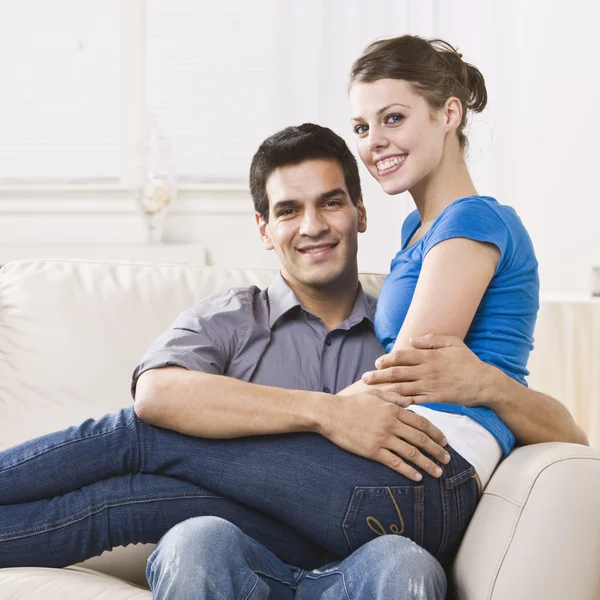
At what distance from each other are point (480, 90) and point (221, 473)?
2.99 ft

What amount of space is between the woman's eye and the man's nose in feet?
0.79

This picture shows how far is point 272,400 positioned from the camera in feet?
4.41

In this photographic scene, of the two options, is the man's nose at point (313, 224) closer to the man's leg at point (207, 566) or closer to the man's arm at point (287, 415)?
the man's arm at point (287, 415)

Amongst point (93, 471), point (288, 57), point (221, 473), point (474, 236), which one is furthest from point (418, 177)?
point (288, 57)

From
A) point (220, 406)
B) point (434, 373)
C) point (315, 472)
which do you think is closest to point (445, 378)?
point (434, 373)

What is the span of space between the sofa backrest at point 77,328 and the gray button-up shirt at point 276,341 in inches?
6.3

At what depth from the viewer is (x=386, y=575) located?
1.10 meters

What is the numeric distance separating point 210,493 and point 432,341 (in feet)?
1.39

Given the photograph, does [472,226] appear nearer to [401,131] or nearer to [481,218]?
[481,218]

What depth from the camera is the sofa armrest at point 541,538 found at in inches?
44.1

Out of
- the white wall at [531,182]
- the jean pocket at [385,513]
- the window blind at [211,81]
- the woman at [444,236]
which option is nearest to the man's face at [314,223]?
the woman at [444,236]

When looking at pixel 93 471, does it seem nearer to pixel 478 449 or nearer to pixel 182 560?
pixel 182 560

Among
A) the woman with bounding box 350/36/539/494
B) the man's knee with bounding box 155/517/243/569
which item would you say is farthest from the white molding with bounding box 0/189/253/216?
the man's knee with bounding box 155/517/243/569

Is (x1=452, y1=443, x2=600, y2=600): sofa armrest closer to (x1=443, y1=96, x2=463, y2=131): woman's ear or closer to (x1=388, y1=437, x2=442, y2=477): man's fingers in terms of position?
(x1=388, y1=437, x2=442, y2=477): man's fingers
